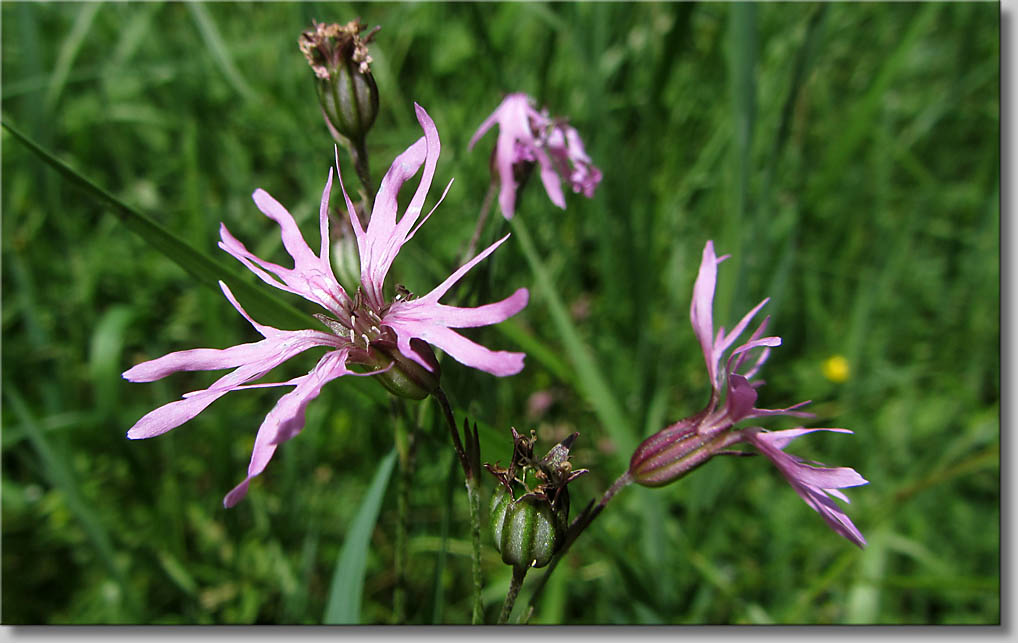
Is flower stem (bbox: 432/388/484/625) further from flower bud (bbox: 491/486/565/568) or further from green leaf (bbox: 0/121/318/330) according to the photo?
green leaf (bbox: 0/121/318/330)

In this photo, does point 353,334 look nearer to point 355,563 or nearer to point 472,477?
point 472,477

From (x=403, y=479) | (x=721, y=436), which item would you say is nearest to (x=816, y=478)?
(x=721, y=436)

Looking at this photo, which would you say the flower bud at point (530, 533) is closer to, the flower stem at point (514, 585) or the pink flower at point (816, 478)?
the flower stem at point (514, 585)

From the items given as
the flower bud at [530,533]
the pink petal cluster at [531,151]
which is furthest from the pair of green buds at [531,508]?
the pink petal cluster at [531,151]

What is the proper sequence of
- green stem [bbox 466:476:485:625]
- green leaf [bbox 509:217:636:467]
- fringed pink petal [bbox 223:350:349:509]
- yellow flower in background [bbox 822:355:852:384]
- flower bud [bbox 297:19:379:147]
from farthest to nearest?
yellow flower in background [bbox 822:355:852:384]
green leaf [bbox 509:217:636:467]
flower bud [bbox 297:19:379:147]
green stem [bbox 466:476:485:625]
fringed pink petal [bbox 223:350:349:509]

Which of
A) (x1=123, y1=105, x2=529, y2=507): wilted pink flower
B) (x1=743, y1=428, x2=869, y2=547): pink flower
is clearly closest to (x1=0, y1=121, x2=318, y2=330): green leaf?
(x1=123, y1=105, x2=529, y2=507): wilted pink flower

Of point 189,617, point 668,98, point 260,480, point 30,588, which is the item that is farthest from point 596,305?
point 30,588

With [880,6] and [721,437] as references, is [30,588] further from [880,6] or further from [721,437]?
[880,6]
